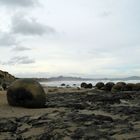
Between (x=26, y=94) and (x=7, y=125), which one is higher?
(x=26, y=94)

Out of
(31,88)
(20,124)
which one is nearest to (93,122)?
(20,124)

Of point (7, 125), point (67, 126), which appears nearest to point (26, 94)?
point (7, 125)

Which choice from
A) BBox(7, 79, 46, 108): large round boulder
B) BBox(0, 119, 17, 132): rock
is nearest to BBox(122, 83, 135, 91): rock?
BBox(7, 79, 46, 108): large round boulder

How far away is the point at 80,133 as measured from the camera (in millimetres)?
6156

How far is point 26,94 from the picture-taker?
10016mm

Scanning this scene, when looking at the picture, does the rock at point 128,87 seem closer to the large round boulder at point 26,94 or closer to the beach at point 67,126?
the large round boulder at point 26,94

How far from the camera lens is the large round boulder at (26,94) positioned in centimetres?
999

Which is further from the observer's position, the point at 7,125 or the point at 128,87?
the point at 128,87

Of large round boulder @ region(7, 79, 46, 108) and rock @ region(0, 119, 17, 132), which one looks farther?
large round boulder @ region(7, 79, 46, 108)

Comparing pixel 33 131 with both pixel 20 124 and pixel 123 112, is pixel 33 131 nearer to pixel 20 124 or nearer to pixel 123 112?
pixel 20 124

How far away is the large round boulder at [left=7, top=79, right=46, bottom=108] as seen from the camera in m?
9.99

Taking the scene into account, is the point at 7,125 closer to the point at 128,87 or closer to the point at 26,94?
the point at 26,94

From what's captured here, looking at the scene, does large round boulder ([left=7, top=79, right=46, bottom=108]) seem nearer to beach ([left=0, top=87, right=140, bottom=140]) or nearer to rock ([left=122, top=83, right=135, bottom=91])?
beach ([left=0, top=87, right=140, bottom=140])

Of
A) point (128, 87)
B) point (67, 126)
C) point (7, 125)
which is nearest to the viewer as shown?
point (67, 126)
